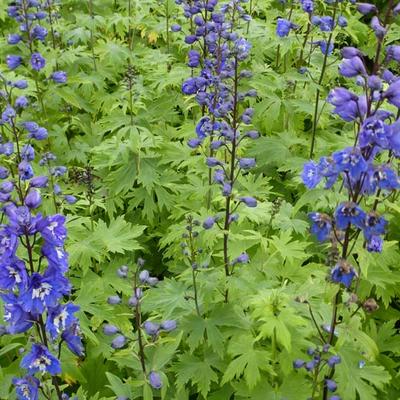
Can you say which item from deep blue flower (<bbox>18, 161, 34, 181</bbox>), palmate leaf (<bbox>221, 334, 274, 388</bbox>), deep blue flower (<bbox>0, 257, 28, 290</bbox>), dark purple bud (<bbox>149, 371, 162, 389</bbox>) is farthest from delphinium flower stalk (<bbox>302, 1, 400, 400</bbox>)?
deep blue flower (<bbox>18, 161, 34, 181</bbox>)

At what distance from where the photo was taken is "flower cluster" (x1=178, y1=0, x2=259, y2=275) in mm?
3889

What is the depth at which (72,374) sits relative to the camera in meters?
4.00

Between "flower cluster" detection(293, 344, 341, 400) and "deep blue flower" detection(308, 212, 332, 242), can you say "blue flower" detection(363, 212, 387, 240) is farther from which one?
"flower cluster" detection(293, 344, 341, 400)

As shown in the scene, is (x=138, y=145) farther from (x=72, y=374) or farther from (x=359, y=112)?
(x=359, y=112)

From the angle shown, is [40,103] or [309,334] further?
[40,103]

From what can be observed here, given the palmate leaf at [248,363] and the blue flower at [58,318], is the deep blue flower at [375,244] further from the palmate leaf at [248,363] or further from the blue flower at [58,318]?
the blue flower at [58,318]

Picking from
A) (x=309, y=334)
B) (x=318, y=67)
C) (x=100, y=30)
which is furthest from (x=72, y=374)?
(x=100, y=30)

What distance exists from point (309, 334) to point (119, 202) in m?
2.64

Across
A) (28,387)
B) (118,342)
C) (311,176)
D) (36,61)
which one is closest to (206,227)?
(311,176)

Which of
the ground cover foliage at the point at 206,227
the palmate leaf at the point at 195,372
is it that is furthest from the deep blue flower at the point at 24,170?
the palmate leaf at the point at 195,372

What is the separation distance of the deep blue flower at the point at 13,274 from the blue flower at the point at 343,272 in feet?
5.41

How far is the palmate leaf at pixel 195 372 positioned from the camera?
12.4 ft

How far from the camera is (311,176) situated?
11.5 feet

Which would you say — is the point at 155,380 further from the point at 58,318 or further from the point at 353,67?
the point at 353,67
